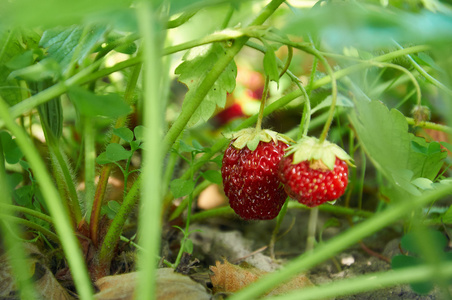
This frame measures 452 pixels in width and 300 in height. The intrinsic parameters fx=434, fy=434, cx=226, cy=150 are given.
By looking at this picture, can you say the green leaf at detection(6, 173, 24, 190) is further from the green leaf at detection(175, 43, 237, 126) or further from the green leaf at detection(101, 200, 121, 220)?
the green leaf at detection(175, 43, 237, 126)

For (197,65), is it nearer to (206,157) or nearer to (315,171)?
(206,157)

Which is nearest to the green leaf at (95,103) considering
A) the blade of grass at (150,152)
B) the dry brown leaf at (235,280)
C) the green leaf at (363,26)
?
the blade of grass at (150,152)

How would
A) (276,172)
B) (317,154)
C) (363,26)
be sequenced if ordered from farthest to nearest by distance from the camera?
(276,172)
(317,154)
(363,26)

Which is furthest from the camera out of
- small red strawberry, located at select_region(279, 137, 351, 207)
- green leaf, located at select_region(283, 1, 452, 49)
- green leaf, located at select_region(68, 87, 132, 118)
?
small red strawberry, located at select_region(279, 137, 351, 207)

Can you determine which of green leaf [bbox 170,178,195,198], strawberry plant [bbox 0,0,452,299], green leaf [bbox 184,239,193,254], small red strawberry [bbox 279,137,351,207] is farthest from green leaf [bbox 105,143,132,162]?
small red strawberry [bbox 279,137,351,207]

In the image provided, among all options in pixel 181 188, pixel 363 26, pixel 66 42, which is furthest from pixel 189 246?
pixel 363 26

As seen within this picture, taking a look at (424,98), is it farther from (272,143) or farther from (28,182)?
(28,182)

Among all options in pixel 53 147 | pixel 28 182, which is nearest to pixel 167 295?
pixel 53 147
